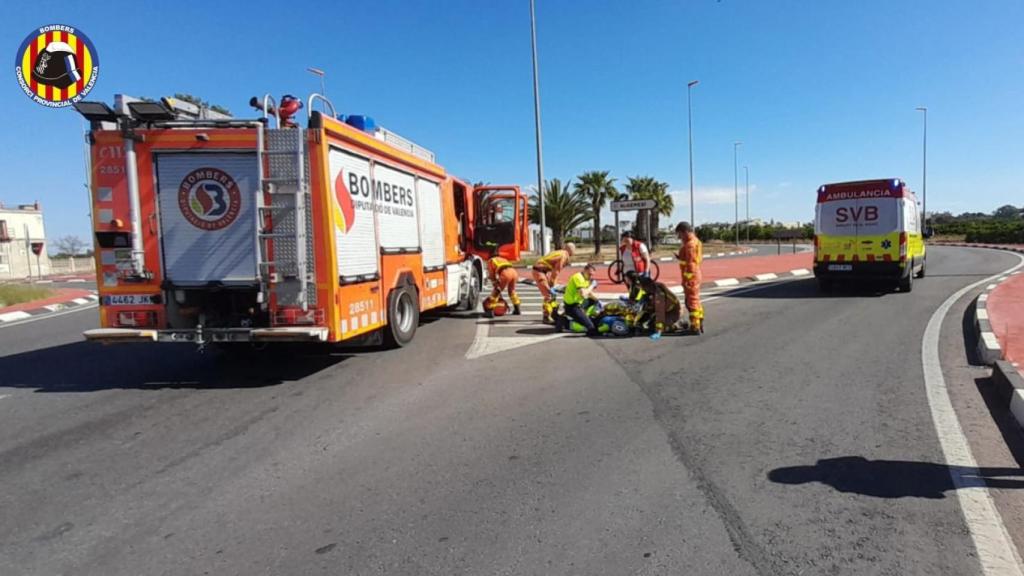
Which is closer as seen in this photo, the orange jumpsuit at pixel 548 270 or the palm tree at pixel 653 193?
the orange jumpsuit at pixel 548 270

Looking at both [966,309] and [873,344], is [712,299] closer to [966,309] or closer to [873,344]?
[966,309]

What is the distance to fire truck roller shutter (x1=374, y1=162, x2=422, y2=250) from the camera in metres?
7.71

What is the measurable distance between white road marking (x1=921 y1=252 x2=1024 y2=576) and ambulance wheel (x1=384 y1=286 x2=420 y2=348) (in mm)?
5951

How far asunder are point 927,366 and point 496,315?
694 centimetres

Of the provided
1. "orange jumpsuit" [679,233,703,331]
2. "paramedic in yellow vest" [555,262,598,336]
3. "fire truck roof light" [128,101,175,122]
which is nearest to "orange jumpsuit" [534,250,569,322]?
"paramedic in yellow vest" [555,262,598,336]

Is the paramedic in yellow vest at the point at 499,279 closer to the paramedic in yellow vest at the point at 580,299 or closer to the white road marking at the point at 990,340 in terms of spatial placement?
the paramedic in yellow vest at the point at 580,299

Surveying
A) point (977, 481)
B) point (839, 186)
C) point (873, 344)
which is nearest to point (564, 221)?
point (839, 186)

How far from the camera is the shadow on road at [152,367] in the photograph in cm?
678

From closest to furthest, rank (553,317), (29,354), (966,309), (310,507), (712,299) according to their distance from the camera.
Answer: (310,507) < (29,354) < (553,317) < (966,309) < (712,299)

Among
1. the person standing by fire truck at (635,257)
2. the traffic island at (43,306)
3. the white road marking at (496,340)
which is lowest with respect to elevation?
the white road marking at (496,340)

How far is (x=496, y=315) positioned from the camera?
38.1 feet

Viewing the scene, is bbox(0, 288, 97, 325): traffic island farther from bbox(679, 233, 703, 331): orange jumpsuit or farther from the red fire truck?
bbox(679, 233, 703, 331): orange jumpsuit

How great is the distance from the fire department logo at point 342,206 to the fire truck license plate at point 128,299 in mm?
2163

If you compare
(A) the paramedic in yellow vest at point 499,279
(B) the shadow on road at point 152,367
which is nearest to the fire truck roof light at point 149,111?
(B) the shadow on road at point 152,367
